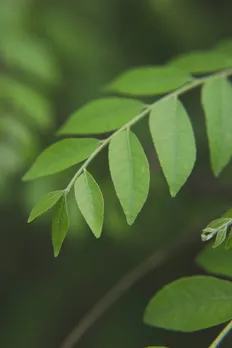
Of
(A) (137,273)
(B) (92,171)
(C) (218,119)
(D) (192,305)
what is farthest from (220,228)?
(B) (92,171)

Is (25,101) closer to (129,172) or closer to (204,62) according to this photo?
(204,62)

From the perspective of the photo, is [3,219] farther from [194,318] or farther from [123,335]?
[194,318]

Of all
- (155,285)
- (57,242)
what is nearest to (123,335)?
(155,285)

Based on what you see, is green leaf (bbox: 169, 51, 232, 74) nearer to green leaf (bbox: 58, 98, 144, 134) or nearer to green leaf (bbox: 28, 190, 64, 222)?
green leaf (bbox: 58, 98, 144, 134)

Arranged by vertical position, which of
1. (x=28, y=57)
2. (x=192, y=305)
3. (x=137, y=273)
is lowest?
(x=137, y=273)

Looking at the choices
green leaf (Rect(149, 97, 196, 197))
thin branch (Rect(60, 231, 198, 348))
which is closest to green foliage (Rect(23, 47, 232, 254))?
green leaf (Rect(149, 97, 196, 197))

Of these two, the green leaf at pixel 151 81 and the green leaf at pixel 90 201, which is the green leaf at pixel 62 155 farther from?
the green leaf at pixel 151 81
